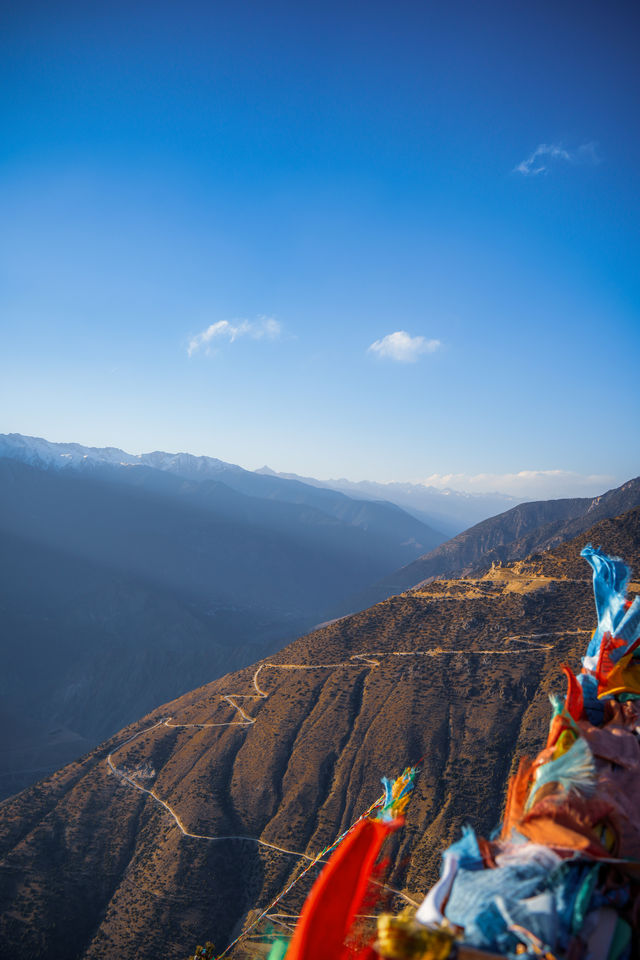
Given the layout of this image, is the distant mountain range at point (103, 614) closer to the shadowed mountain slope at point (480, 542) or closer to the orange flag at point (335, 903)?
the shadowed mountain slope at point (480, 542)

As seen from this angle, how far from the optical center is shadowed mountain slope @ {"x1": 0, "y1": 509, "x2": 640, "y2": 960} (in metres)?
28.1

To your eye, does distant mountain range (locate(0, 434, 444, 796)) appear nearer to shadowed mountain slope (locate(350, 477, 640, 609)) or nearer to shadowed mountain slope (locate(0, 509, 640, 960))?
shadowed mountain slope (locate(350, 477, 640, 609))

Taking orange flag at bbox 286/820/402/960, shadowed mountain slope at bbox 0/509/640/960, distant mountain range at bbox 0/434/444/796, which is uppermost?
orange flag at bbox 286/820/402/960

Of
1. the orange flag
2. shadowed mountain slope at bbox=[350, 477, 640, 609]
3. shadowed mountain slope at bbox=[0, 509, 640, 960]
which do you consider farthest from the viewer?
shadowed mountain slope at bbox=[350, 477, 640, 609]

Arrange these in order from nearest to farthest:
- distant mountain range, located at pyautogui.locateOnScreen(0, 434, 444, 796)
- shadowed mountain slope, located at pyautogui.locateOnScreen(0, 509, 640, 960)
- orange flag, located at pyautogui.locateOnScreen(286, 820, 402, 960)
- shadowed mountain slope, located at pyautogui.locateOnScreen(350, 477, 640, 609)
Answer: orange flag, located at pyautogui.locateOnScreen(286, 820, 402, 960)
shadowed mountain slope, located at pyautogui.locateOnScreen(0, 509, 640, 960)
distant mountain range, located at pyautogui.locateOnScreen(0, 434, 444, 796)
shadowed mountain slope, located at pyautogui.locateOnScreen(350, 477, 640, 609)

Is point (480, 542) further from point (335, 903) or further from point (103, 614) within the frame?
point (335, 903)

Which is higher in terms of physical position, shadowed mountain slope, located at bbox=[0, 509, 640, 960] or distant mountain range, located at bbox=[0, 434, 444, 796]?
shadowed mountain slope, located at bbox=[0, 509, 640, 960]

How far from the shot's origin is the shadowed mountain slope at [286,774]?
92.2ft

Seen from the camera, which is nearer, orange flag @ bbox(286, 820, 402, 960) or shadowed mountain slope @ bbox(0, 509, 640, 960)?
orange flag @ bbox(286, 820, 402, 960)

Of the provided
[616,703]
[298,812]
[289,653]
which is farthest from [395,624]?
[616,703]

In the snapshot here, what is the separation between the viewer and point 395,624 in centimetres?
4591

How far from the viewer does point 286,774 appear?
3544 centimetres

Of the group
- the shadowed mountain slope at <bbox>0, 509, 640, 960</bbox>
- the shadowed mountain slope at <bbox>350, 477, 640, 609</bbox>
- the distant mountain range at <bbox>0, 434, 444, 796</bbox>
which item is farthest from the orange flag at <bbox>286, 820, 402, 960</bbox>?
the shadowed mountain slope at <bbox>350, 477, 640, 609</bbox>

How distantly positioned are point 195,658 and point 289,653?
80607mm
